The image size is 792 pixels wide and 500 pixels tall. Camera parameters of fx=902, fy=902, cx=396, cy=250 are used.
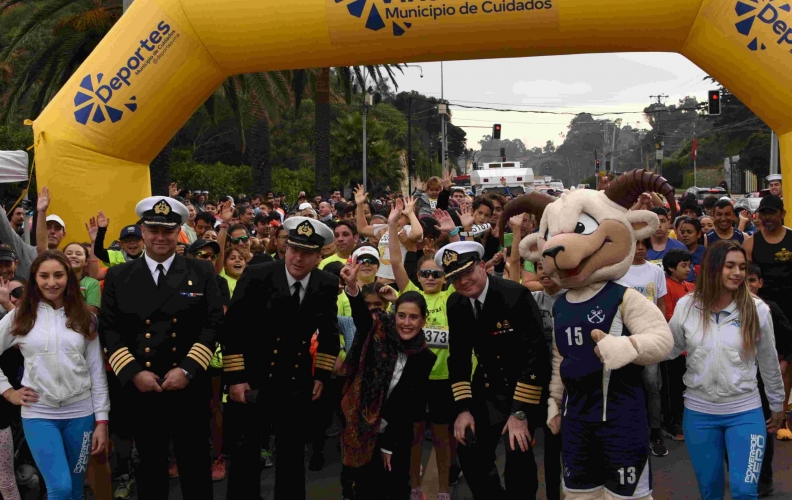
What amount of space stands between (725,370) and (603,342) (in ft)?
2.86

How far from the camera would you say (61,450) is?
5.09 m

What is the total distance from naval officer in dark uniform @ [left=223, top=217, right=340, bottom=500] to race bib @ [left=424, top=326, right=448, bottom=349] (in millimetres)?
1089

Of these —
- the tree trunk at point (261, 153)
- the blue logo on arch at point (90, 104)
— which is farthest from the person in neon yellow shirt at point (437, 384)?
the tree trunk at point (261, 153)

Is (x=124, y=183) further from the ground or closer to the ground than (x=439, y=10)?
closer to the ground

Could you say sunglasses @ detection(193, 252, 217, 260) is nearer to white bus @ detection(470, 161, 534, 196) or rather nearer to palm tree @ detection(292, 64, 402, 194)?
palm tree @ detection(292, 64, 402, 194)

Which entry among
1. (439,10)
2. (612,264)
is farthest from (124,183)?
(612,264)

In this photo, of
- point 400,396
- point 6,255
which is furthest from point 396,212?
point 6,255

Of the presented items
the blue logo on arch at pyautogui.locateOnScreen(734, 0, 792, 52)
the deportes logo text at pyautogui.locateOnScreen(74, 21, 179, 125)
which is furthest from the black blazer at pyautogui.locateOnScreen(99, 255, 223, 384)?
the blue logo on arch at pyautogui.locateOnScreen(734, 0, 792, 52)

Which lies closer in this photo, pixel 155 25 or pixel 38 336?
pixel 38 336

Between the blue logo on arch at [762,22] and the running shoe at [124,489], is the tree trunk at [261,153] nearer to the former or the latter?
the blue logo on arch at [762,22]

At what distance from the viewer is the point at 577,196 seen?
16.5ft

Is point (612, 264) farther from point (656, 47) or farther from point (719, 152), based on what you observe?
point (719, 152)

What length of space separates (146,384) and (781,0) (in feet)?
23.7

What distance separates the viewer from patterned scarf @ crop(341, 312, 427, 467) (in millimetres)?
5734
